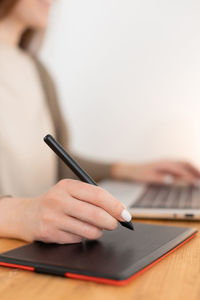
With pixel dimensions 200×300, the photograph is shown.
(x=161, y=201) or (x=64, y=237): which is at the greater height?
(x=64, y=237)

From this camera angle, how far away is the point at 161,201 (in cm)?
74

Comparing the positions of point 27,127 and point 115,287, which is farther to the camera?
point 27,127

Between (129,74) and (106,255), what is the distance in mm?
1056

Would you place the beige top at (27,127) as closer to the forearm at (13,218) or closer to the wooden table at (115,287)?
the forearm at (13,218)

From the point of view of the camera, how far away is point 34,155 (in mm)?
1115

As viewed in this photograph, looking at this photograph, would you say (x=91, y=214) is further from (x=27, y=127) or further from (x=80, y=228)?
(x=27, y=127)

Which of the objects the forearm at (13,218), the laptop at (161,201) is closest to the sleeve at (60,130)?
the laptop at (161,201)

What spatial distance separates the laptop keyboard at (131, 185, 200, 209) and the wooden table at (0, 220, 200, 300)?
274 mm

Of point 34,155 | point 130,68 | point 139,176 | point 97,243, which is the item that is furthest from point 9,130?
point 97,243

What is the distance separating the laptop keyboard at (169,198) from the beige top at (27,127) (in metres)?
0.34

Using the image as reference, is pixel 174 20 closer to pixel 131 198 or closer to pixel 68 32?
pixel 68 32

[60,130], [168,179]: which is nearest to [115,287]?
[168,179]

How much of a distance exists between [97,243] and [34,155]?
68 centimetres

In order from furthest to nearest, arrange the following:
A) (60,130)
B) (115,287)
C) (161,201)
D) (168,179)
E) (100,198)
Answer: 1. (60,130)
2. (168,179)
3. (161,201)
4. (100,198)
5. (115,287)
